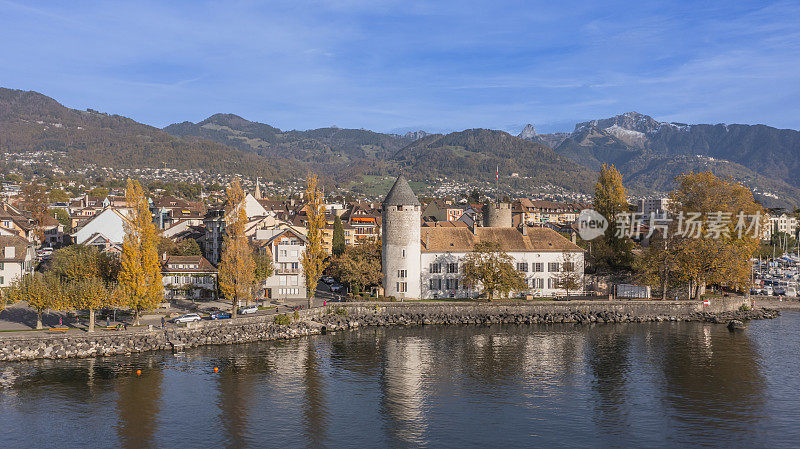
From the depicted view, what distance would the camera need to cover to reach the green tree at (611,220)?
264ft

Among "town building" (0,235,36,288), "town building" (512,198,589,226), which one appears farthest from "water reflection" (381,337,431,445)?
"town building" (512,198,589,226)

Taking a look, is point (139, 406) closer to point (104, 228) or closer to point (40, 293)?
point (40, 293)

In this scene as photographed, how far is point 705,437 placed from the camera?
3391 centimetres

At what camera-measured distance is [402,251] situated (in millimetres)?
71438

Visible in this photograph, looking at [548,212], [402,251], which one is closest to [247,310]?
[402,251]

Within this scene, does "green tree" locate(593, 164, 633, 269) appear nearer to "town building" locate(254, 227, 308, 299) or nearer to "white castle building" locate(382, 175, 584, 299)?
"white castle building" locate(382, 175, 584, 299)

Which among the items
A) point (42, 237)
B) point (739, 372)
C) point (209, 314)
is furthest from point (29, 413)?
point (42, 237)

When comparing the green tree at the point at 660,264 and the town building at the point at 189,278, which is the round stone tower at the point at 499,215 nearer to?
the green tree at the point at 660,264

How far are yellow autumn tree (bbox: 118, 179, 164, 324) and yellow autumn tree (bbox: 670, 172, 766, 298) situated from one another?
57.6 meters

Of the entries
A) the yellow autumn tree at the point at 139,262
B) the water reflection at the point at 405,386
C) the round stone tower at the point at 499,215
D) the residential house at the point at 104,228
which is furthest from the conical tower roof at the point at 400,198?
the residential house at the point at 104,228

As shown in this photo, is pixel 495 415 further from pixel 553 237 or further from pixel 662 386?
pixel 553 237

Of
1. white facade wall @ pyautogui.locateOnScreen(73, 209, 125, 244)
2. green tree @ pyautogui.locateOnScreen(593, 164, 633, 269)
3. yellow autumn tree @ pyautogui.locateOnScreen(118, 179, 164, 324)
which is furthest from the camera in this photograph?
white facade wall @ pyautogui.locateOnScreen(73, 209, 125, 244)

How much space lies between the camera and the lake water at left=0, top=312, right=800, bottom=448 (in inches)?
1336

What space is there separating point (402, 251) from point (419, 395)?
31.0m
